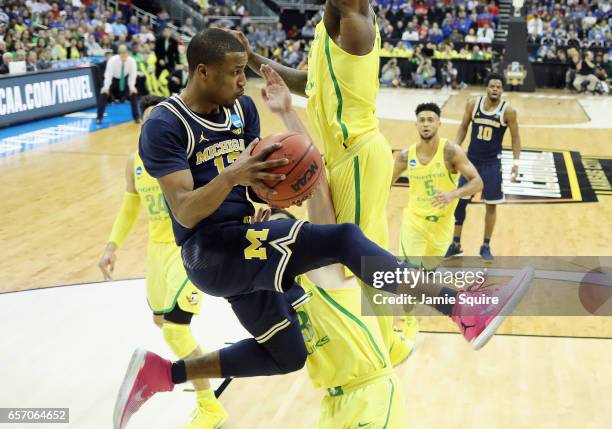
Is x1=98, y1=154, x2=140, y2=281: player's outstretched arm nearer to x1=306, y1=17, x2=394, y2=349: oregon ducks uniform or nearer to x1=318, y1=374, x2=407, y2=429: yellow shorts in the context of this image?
x1=306, y1=17, x2=394, y2=349: oregon ducks uniform

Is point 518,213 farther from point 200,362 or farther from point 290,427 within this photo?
point 200,362

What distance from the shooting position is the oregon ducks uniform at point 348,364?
342 cm

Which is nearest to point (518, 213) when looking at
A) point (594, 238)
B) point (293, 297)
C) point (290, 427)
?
point (594, 238)

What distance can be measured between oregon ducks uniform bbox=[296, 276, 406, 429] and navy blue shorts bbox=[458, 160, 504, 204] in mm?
5109

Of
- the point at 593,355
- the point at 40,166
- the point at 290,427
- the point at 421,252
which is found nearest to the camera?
the point at 290,427

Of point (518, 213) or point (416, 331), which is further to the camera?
point (518, 213)

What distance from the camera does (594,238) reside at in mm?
8969

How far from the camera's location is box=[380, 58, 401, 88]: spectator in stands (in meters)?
25.0

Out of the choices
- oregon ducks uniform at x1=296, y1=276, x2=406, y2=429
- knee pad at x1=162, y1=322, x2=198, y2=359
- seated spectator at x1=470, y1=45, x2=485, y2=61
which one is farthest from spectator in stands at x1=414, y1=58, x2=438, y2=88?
oregon ducks uniform at x1=296, y1=276, x2=406, y2=429

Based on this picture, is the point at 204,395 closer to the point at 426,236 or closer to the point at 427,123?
the point at 426,236

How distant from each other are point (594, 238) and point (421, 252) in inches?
133

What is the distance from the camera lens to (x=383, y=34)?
2716cm

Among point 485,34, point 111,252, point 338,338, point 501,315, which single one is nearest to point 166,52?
point 485,34

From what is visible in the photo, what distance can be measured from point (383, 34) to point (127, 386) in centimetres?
2479
